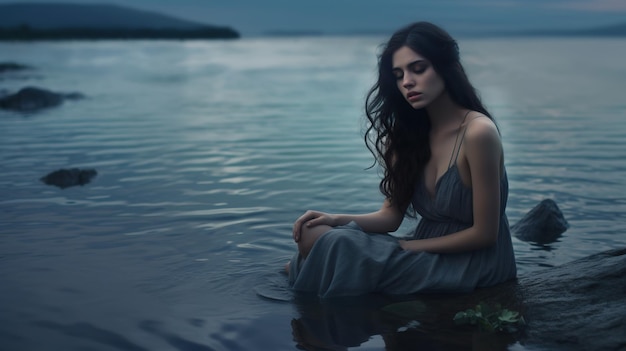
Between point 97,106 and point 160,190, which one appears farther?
point 97,106

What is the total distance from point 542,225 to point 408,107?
2.76 m

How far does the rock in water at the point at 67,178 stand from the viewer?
9.96 meters

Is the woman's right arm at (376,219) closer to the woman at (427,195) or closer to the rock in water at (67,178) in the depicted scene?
the woman at (427,195)

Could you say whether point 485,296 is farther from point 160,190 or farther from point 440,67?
point 160,190

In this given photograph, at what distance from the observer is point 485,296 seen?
5.08 meters

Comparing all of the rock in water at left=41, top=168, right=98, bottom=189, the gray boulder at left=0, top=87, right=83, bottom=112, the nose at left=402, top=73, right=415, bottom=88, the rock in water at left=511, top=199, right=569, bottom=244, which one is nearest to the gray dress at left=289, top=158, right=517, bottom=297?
the nose at left=402, top=73, right=415, bottom=88

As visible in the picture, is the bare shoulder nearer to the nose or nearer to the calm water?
the nose

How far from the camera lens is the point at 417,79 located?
5035 millimetres

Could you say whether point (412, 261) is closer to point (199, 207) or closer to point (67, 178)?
point (199, 207)

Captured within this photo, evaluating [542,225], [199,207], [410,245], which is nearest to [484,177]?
[410,245]

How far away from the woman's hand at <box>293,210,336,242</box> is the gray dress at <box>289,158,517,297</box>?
0.45ft

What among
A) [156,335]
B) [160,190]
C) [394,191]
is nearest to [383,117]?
[394,191]

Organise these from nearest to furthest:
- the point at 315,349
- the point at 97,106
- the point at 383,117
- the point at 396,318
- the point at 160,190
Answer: the point at 315,349
the point at 396,318
the point at 383,117
the point at 160,190
the point at 97,106

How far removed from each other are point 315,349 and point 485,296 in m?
1.24
